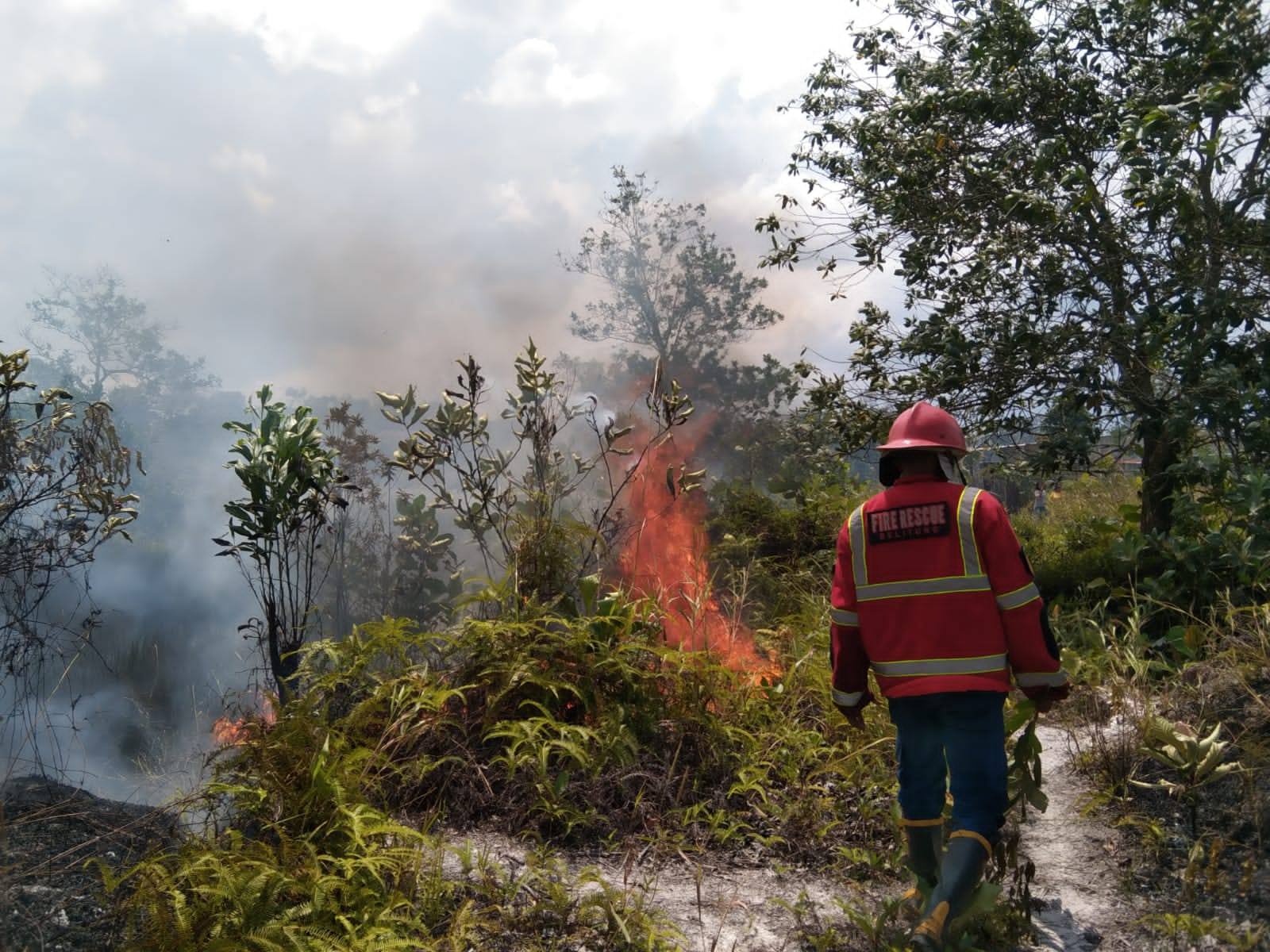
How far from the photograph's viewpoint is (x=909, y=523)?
10.1 feet

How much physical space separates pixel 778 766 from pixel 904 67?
5766 mm

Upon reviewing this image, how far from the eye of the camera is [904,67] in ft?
23.5

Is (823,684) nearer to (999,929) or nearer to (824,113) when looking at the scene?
(999,929)

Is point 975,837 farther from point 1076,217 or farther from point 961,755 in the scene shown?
point 1076,217

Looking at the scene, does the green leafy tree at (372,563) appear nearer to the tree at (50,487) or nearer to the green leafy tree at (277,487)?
the tree at (50,487)

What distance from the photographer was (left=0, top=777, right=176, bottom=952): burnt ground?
2.79m

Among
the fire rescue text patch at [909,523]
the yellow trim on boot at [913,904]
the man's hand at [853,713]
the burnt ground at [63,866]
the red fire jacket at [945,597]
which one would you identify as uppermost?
the fire rescue text patch at [909,523]

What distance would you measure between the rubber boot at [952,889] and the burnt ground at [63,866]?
8.57 ft

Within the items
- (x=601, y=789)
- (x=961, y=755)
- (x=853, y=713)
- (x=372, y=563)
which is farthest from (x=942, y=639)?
(x=372, y=563)

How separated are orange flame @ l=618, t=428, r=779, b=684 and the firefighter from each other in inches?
74.0

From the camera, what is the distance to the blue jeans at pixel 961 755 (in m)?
2.96

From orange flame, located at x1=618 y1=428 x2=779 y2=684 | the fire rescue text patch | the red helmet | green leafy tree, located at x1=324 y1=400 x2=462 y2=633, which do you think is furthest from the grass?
green leafy tree, located at x1=324 y1=400 x2=462 y2=633

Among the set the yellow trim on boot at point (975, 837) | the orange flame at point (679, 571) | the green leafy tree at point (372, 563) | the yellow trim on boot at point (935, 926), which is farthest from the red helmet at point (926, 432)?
the green leafy tree at point (372, 563)

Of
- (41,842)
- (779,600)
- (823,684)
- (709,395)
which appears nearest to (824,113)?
(779,600)
